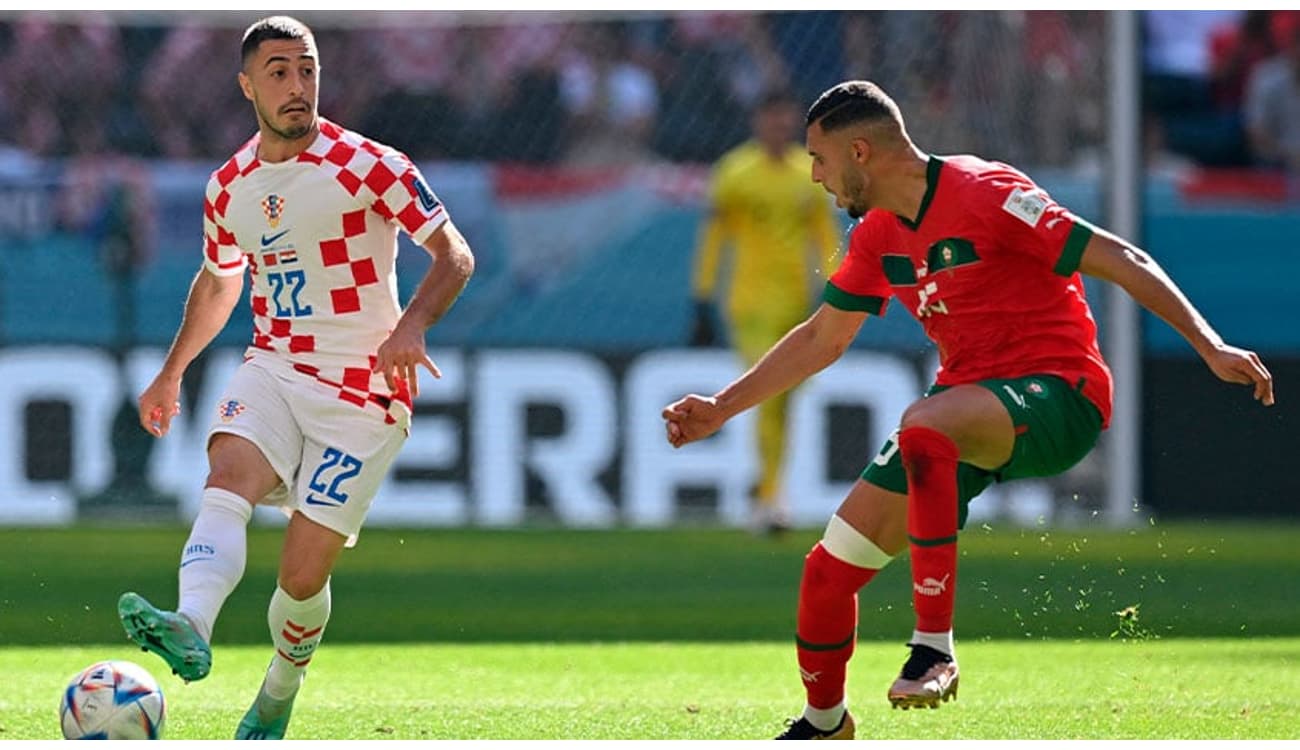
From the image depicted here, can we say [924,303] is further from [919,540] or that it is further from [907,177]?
[919,540]

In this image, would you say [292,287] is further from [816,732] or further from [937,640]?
[937,640]

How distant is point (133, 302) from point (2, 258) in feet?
3.09

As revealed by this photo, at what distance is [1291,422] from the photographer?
614 inches

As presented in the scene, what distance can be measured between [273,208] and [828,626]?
75.3 inches

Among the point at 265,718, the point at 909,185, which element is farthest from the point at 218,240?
the point at 909,185

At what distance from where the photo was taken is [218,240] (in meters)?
6.61

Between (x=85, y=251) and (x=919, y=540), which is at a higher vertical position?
(x=919, y=540)

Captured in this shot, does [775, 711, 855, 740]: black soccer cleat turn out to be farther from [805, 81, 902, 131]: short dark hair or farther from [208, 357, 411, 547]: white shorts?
[805, 81, 902, 131]: short dark hair

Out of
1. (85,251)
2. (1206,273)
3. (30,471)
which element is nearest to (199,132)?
(85,251)

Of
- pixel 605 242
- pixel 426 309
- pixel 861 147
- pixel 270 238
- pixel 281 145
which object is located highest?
pixel 861 147

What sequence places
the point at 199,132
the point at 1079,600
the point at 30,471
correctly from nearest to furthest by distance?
the point at 1079,600 < the point at 30,471 < the point at 199,132

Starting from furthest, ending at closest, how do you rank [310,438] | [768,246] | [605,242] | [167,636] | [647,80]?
[647,80]
[605,242]
[768,246]
[310,438]
[167,636]

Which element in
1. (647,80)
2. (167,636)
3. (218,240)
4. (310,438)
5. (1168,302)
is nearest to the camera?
(167,636)

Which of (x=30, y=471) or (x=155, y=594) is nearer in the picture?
(x=155, y=594)
